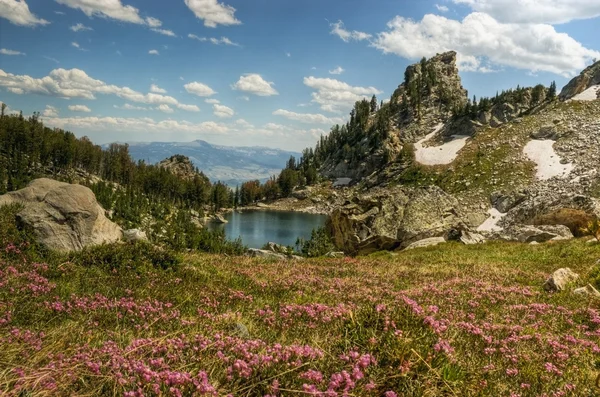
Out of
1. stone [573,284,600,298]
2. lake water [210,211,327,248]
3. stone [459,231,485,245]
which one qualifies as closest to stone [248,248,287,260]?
stone [573,284,600,298]

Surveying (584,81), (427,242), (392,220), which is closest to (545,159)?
(584,81)

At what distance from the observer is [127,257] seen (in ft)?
42.0

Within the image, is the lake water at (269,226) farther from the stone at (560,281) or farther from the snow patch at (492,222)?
the stone at (560,281)

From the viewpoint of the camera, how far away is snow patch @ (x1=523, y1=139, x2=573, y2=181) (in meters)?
113

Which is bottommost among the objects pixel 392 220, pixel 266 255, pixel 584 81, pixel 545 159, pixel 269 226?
pixel 269 226

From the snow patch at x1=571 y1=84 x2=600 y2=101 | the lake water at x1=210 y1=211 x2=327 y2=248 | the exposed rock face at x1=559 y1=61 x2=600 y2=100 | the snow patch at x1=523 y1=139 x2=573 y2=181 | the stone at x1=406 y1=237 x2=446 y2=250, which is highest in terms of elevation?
the exposed rock face at x1=559 y1=61 x2=600 y2=100

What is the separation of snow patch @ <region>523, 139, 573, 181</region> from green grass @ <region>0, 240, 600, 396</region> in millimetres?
124617

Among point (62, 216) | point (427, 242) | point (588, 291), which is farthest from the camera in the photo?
point (427, 242)

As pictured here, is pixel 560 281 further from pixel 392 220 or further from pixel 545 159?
pixel 545 159

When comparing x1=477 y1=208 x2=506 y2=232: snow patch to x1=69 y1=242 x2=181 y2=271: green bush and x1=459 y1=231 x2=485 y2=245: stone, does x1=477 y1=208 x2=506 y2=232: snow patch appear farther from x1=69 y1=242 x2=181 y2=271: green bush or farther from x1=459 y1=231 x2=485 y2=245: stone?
x1=69 y1=242 x2=181 y2=271: green bush

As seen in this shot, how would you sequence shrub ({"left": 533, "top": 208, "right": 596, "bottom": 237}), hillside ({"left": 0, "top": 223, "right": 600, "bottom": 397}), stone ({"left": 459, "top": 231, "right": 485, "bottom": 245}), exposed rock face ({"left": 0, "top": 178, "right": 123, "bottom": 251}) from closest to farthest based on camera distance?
1. hillside ({"left": 0, "top": 223, "right": 600, "bottom": 397})
2. exposed rock face ({"left": 0, "top": 178, "right": 123, "bottom": 251})
3. stone ({"left": 459, "top": 231, "right": 485, "bottom": 245})
4. shrub ({"left": 533, "top": 208, "right": 596, "bottom": 237})

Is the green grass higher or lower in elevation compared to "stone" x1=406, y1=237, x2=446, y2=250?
higher

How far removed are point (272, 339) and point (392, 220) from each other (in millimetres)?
40361

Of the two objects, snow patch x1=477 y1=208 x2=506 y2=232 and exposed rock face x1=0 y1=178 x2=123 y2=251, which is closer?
exposed rock face x1=0 y1=178 x2=123 y2=251
